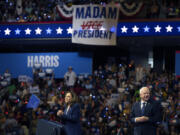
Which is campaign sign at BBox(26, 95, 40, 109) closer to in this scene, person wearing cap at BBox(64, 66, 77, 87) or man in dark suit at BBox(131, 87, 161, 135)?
person wearing cap at BBox(64, 66, 77, 87)

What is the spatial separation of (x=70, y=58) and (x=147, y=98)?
489 inches

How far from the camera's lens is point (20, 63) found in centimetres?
1898

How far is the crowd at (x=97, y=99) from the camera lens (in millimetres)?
12539

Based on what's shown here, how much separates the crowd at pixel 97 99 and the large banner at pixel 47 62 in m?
1.01

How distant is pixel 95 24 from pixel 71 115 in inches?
368

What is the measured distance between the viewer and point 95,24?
1561 centimetres

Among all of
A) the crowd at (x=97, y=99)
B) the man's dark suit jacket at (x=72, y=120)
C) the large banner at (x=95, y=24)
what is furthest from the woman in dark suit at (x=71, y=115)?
the large banner at (x=95, y=24)

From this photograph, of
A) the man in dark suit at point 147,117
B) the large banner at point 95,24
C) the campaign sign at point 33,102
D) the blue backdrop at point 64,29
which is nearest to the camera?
the man in dark suit at point 147,117

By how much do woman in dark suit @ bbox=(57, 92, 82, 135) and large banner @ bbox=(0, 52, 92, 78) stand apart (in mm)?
11269

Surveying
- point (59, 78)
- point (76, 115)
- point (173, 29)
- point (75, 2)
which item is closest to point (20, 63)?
point (59, 78)

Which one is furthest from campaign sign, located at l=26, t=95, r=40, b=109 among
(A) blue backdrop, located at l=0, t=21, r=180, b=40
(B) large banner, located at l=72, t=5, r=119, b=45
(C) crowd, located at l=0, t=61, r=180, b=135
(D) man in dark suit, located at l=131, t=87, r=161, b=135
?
(D) man in dark suit, located at l=131, t=87, r=161, b=135

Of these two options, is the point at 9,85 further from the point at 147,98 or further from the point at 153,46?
the point at 147,98

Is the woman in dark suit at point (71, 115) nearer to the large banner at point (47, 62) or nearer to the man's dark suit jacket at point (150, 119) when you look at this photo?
the man's dark suit jacket at point (150, 119)

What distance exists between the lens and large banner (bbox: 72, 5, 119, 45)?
15.3 m
